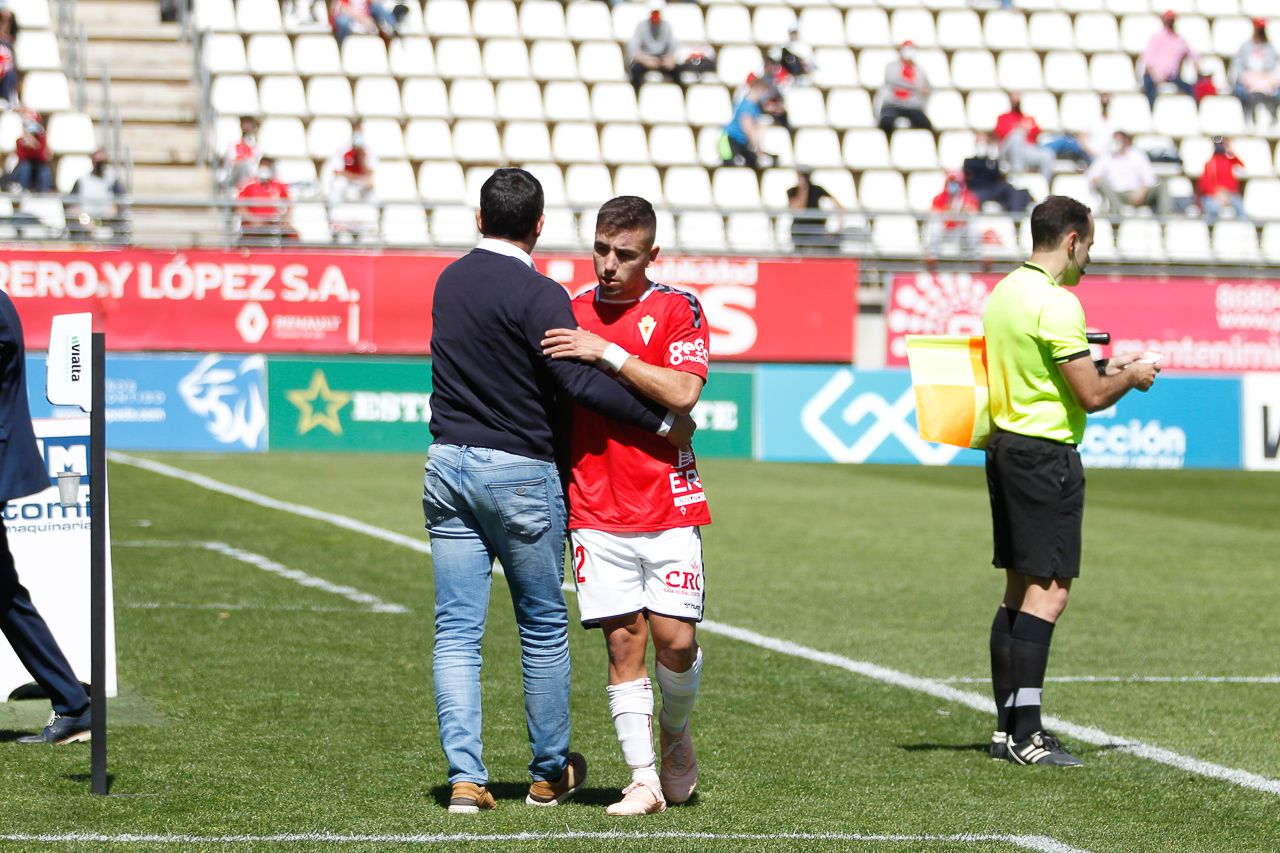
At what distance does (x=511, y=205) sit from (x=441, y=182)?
21.8 metres

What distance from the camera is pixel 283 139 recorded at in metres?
27.8

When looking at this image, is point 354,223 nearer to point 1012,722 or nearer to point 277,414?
point 277,414

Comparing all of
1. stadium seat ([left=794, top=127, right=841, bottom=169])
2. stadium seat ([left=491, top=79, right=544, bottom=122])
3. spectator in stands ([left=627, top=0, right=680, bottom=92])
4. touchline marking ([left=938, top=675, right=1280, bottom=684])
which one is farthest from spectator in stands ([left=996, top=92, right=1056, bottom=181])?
touchline marking ([left=938, top=675, right=1280, bottom=684])

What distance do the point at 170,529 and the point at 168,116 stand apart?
15.1m

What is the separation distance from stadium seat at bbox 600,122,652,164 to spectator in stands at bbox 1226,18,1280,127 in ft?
32.1

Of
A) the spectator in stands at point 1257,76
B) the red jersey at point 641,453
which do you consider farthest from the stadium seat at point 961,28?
the red jersey at point 641,453

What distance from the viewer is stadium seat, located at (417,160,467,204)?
27.5 metres

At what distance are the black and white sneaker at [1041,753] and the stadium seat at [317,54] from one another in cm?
2302

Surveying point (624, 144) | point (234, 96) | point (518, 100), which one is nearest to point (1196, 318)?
point (624, 144)

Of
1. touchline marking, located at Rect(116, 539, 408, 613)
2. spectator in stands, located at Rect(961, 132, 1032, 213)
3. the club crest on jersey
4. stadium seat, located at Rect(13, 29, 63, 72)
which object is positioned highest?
stadium seat, located at Rect(13, 29, 63, 72)

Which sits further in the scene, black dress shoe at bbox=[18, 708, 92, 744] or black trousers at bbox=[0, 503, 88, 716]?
black dress shoe at bbox=[18, 708, 92, 744]

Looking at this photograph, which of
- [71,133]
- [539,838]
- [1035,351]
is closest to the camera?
[539,838]

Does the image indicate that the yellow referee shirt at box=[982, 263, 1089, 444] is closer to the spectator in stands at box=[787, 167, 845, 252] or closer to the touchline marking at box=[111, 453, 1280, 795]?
the touchline marking at box=[111, 453, 1280, 795]

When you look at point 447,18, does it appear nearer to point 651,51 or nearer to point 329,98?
point 329,98
